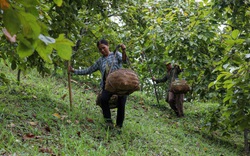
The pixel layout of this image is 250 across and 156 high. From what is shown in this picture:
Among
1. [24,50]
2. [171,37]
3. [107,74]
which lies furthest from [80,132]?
[24,50]

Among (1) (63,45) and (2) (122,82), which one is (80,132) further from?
(1) (63,45)

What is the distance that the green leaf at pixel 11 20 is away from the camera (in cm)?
87

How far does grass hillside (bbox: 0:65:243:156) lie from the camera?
3.53 metres

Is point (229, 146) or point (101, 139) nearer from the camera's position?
point (101, 139)

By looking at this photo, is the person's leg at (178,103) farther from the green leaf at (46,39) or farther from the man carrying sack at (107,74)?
the green leaf at (46,39)

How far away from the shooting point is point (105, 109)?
16.3ft

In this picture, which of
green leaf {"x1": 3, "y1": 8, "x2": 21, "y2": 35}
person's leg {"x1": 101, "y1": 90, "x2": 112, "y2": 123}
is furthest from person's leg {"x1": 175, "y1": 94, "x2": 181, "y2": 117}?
green leaf {"x1": 3, "y1": 8, "x2": 21, "y2": 35}

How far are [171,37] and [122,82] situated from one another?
1.93 m

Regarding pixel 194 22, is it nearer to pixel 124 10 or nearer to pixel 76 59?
pixel 124 10

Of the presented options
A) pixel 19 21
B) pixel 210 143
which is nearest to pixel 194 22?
pixel 210 143

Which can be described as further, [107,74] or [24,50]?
[107,74]

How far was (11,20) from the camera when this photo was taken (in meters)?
0.88

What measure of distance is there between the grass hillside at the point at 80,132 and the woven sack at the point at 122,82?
2.23 feet

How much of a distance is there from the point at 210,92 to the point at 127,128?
1.89 m
